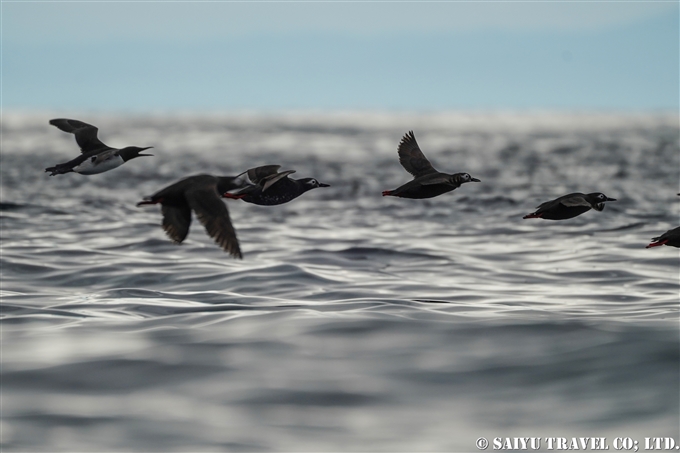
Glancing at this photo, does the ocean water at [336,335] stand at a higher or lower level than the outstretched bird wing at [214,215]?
lower

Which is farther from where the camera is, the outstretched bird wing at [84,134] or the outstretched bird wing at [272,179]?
the outstretched bird wing at [84,134]

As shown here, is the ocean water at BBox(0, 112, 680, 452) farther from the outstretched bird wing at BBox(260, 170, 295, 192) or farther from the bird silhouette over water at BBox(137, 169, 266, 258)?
the outstretched bird wing at BBox(260, 170, 295, 192)

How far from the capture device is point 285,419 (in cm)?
1056

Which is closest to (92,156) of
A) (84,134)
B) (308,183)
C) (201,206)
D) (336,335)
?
(84,134)

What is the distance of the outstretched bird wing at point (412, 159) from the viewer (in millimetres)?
10070

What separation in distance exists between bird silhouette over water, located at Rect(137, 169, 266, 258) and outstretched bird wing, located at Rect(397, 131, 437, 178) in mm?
2120

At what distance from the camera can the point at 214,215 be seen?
317 inches

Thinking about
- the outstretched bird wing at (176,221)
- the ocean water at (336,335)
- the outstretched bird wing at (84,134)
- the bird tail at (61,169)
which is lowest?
the ocean water at (336,335)

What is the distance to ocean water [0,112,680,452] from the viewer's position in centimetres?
1052

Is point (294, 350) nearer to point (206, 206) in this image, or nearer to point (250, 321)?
point (250, 321)

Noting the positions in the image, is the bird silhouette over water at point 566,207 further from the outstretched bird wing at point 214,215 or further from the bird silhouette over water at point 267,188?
the outstretched bird wing at point 214,215

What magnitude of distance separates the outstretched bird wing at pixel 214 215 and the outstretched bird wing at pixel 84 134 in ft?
11.1

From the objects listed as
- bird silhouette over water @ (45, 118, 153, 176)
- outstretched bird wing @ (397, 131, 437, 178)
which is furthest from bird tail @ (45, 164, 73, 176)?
outstretched bird wing @ (397, 131, 437, 178)

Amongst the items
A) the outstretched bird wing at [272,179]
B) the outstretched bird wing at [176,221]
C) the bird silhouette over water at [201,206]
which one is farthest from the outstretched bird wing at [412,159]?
the outstretched bird wing at [176,221]
